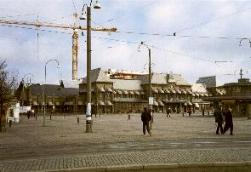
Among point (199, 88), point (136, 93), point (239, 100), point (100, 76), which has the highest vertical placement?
point (100, 76)

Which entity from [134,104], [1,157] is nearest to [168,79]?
[134,104]

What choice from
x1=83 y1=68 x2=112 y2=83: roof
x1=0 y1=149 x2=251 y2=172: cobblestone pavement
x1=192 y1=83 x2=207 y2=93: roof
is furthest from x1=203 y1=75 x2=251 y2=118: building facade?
x1=192 y1=83 x2=207 y2=93: roof

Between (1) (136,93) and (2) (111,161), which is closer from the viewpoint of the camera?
(2) (111,161)

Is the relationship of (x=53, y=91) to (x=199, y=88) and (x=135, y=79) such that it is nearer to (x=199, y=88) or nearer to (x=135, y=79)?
(x=135, y=79)

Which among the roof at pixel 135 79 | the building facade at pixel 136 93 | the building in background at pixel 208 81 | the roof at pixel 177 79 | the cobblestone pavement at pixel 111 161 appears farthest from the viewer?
the building in background at pixel 208 81

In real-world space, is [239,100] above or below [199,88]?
below

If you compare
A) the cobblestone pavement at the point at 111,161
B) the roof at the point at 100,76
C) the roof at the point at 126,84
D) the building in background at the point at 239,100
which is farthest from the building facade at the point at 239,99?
the cobblestone pavement at the point at 111,161

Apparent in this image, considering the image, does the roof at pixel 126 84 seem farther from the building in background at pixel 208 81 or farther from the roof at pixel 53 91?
the building in background at pixel 208 81

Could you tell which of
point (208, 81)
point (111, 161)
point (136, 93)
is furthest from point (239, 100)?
point (208, 81)

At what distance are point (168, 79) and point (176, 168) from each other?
145 m

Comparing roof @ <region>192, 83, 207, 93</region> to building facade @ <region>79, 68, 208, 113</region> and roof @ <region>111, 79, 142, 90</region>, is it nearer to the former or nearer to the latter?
building facade @ <region>79, 68, 208, 113</region>

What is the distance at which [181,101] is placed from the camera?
153500 mm

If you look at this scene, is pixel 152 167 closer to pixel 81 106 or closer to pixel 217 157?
pixel 217 157

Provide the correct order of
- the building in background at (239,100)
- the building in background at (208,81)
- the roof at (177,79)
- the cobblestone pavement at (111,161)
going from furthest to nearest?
the building in background at (208,81), the roof at (177,79), the building in background at (239,100), the cobblestone pavement at (111,161)
